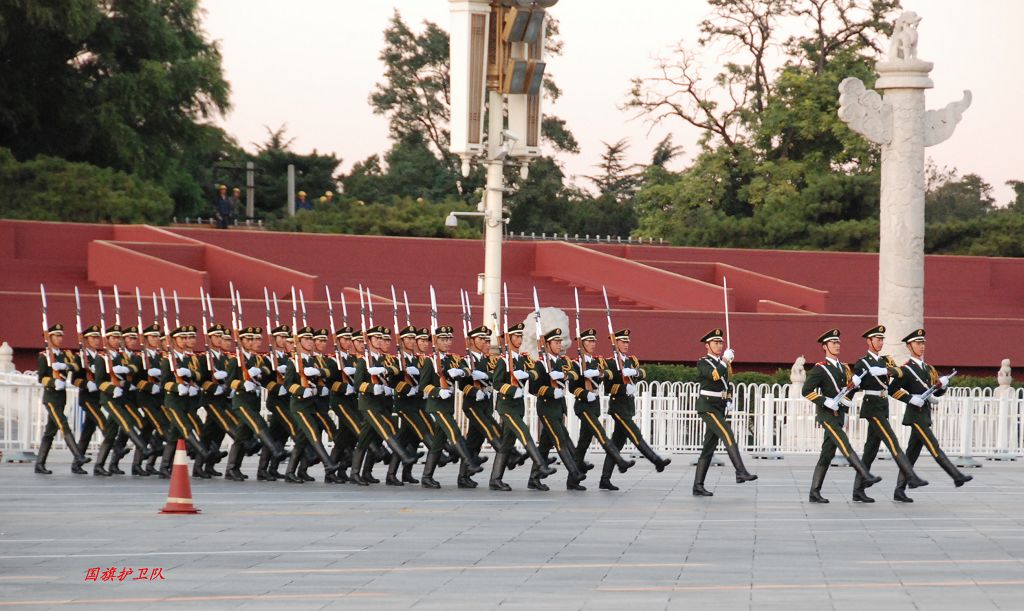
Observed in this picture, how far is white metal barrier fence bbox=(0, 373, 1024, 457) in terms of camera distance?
22.3 meters

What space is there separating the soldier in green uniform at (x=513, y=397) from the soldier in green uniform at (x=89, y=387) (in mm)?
4927

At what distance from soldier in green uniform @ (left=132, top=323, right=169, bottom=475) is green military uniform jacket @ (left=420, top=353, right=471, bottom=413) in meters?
3.40

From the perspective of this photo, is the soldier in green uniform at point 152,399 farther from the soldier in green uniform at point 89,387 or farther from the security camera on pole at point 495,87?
the security camera on pole at point 495,87

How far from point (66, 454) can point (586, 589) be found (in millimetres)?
14321

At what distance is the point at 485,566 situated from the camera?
10719 mm

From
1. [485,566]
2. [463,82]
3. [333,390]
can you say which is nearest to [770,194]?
[463,82]

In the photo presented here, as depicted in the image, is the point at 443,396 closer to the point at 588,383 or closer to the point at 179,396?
the point at 588,383

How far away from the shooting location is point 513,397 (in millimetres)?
16438

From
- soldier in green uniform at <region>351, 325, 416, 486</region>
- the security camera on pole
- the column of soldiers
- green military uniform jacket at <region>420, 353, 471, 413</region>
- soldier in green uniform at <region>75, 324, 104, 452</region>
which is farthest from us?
the security camera on pole

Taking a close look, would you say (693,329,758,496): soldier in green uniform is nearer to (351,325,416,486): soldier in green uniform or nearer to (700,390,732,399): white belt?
(700,390,732,399): white belt

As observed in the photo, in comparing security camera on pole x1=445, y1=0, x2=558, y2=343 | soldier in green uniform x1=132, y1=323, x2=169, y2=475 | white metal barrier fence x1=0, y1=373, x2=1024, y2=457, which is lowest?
white metal barrier fence x1=0, y1=373, x2=1024, y2=457

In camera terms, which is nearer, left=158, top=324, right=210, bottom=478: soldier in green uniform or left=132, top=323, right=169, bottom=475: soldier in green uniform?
left=158, top=324, right=210, bottom=478: soldier in green uniform

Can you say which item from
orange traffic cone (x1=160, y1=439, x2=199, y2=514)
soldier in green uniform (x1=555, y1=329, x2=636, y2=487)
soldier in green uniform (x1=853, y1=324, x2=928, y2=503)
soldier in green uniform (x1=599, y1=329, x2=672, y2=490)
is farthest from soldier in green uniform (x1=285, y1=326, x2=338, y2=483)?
soldier in green uniform (x1=853, y1=324, x2=928, y2=503)

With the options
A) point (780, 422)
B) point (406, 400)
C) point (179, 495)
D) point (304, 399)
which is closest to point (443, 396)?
point (406, 400)
